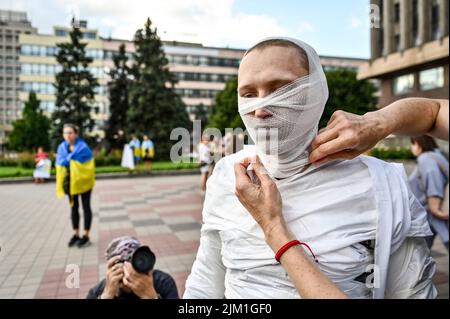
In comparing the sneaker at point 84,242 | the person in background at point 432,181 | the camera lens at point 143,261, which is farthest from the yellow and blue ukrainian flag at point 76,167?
the person in background at point 432,181

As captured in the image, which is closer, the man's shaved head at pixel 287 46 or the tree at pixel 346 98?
the man's shaved head at pixel 287 46

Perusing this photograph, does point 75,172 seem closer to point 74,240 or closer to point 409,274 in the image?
point 74,240

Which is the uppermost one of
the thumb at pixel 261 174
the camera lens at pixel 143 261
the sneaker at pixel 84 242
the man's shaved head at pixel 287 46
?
the man's shaved head at pixel 287 46

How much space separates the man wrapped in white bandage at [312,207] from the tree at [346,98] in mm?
100

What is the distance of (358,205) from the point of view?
809 mm

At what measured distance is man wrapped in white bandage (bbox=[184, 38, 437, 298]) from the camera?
75 centimetres

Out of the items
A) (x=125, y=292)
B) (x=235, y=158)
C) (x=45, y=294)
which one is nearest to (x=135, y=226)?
(x=45, y=294)

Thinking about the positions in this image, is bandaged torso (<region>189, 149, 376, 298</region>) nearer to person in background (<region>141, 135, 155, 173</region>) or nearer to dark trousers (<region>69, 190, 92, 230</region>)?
person in background (<region>141, 135, 155, 173</region>)

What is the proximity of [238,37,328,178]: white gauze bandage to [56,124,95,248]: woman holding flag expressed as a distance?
2.60m

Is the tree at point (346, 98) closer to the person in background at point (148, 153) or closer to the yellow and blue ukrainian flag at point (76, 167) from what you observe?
the yellow and blue ukrainian flag at point (76, 167)

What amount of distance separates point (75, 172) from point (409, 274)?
3.97 metres

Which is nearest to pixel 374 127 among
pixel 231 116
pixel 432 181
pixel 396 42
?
pixel 231 116

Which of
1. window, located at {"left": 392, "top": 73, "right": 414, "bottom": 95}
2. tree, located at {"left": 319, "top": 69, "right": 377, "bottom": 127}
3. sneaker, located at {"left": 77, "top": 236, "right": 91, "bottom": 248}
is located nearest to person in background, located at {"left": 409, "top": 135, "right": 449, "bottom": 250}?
window, located at {"left": 392, "top": 73, "right": 414, "bottom": 95}

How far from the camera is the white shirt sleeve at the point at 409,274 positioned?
84 cm
